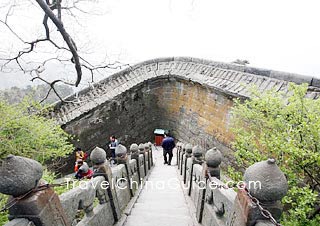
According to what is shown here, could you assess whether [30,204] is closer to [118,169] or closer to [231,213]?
[231,213]

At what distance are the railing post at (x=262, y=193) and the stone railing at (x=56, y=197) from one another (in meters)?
1.77

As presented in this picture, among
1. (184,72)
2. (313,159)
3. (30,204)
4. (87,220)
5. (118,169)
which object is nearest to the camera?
(30,204)

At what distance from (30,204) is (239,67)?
8.06m

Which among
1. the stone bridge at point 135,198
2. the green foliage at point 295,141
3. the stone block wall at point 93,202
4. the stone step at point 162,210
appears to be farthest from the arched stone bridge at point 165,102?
the stone block wall at point 93,202

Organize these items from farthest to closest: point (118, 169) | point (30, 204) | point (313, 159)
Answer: point (118, 169) < point (313, 159) < point (30, 204)

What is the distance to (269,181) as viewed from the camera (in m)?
1.80

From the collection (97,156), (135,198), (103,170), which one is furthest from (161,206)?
(97,156)

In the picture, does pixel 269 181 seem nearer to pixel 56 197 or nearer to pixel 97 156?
Result: pixel 56 197

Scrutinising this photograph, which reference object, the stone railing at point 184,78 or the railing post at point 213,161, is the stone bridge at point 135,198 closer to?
the railing post at point 213,161

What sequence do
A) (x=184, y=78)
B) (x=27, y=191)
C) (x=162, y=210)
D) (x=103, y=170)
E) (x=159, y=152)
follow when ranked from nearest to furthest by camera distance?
(x=27, y=191) → (x=103, y=170) → (x=162, y=210) → (x=184, y=78) → (x=159, y=152)

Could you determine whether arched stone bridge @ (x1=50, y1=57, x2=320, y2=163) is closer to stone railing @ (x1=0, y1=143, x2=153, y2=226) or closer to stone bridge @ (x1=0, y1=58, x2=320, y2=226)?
stone bridge @ (x1=0, y1=58, x2=320, y2=226)

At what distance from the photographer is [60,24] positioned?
5938 mm

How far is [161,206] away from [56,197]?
2828 millimetres

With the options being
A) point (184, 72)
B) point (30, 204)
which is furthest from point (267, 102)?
point (184, 72)
